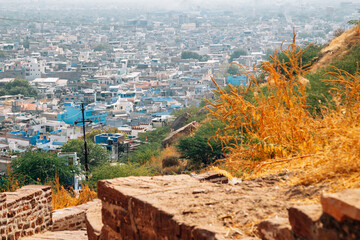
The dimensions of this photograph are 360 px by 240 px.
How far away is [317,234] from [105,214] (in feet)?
4.62

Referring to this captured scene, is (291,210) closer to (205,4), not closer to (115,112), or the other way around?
(115,112)

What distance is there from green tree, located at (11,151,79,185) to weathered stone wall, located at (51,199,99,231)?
5751 mm

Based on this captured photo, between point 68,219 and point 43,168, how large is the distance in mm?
6305

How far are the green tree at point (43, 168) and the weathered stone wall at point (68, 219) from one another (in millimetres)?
5751

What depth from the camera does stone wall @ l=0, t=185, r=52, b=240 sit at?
156 inches

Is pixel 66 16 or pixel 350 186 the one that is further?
pixel 66 16

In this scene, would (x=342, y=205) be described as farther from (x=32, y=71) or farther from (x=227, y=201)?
(x=32, y=71)

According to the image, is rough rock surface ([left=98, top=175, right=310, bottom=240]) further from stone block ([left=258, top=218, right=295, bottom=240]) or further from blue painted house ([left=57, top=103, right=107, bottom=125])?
blue painted house ([left=57, top=103, right=107, bottom=125])

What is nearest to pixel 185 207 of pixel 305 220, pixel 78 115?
pixel 305 220

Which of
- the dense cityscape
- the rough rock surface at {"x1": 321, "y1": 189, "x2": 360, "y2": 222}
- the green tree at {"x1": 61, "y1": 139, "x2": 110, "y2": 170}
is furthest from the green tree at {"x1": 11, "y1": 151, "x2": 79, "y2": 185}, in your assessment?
the rough rock surface at {"x1": 321, "y1": 189, "x2": 360, "y2": 222}

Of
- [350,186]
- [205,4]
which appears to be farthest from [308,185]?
[205,4]

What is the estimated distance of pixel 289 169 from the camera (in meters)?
2.36

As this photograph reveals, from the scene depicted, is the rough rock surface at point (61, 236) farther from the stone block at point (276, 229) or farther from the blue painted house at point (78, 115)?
the blue painted house at point (78, 115)

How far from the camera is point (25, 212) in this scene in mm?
4262
